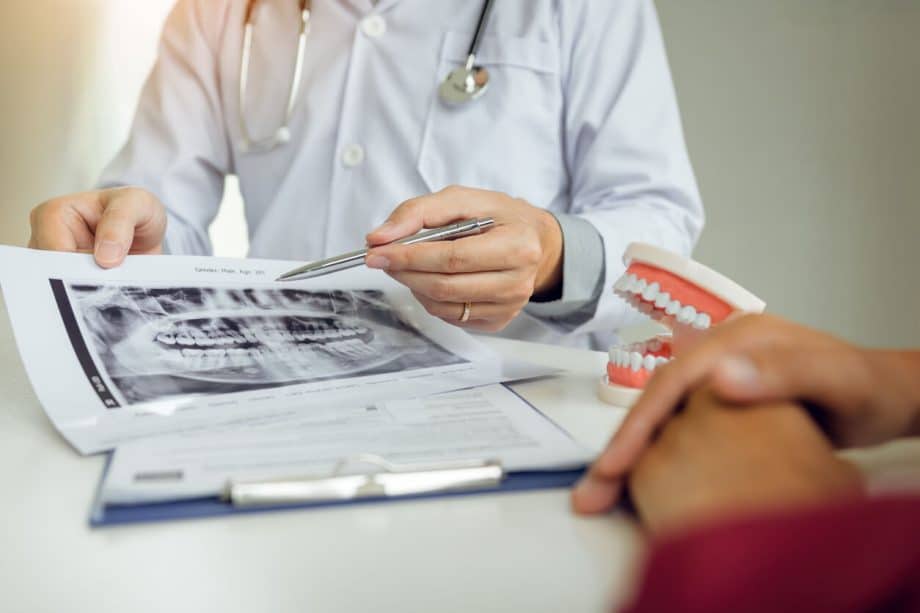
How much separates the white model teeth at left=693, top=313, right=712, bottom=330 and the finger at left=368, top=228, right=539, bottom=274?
0.49ft

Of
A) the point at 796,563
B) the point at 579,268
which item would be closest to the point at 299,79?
the point at 579,268

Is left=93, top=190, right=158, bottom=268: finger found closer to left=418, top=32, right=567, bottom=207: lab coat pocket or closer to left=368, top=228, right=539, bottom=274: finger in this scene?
left=368, top=228, right=539, bottom=274: finger

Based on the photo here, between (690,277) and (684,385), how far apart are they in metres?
0.20

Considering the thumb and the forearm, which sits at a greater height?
the forearm

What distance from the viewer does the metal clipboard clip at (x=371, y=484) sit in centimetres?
34

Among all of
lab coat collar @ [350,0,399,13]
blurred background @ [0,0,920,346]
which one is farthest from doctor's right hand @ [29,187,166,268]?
blurred background @ [0,0,920,346]

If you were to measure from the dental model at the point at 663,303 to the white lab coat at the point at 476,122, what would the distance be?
11.3 inches

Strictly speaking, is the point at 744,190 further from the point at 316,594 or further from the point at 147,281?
the point at 316,594

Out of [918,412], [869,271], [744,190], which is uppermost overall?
[918,412]

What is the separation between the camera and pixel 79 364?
1.65ft

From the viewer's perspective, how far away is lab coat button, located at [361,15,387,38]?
95cm

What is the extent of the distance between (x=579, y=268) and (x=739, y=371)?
1.36ft

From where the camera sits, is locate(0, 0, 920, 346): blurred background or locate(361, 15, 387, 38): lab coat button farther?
locate(0, 0, 920, 346): blurred background

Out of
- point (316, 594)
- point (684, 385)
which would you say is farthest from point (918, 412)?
point (316, 594)
